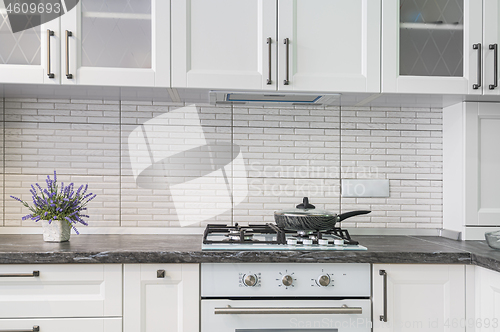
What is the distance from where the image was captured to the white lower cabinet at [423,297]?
168 cm

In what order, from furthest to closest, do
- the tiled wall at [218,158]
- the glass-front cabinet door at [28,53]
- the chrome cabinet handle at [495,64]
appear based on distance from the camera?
the tiled wall at [218,158]
the chrome cabinet handle at [495,64]
the glass-front cabinet door at [28,53]

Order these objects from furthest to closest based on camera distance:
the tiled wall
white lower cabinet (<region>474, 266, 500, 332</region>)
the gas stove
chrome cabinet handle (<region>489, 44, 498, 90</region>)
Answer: the tiled wall → chrome cabinet handle (<region>489, 44, 498, 90</region>) → the gas stove → white lower cabinet (<region>474, 266, 500, 332</region>)

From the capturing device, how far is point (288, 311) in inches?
64.0

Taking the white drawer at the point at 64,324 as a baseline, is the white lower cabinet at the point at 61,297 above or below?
above

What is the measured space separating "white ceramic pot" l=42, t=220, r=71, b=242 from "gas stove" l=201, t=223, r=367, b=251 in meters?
0.66

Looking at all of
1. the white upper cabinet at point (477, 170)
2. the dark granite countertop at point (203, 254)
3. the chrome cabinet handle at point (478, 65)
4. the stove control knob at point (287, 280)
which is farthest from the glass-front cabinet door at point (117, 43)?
the white upper cabinet at point (477, 170)

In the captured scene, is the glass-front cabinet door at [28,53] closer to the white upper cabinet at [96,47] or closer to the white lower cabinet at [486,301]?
the white upper cabinet at [96,47]

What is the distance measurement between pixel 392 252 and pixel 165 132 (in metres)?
1.32

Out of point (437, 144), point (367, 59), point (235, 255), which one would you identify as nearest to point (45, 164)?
point (235, 255)

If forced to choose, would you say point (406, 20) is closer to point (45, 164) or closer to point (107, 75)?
point (107, 75)

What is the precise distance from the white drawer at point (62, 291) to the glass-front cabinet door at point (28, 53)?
812 mm

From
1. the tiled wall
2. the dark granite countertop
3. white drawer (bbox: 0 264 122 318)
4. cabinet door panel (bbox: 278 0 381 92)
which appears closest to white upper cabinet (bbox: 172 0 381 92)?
cabinet door panel (bbox: 278 0 381 92)

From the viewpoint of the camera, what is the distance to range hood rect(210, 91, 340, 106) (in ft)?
6.43

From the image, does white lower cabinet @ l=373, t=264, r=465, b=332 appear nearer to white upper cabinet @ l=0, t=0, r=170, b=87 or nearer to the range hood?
the range hood
